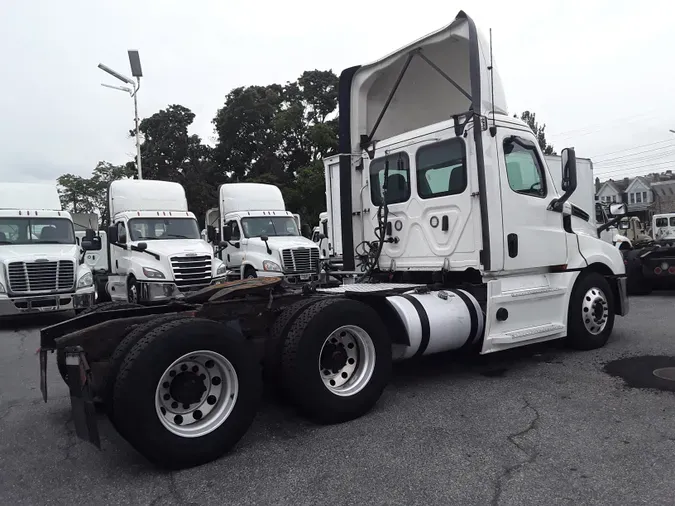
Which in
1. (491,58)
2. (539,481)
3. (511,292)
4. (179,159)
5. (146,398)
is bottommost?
(539,481)

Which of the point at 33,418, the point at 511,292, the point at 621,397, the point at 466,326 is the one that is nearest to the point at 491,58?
the point at 511,292

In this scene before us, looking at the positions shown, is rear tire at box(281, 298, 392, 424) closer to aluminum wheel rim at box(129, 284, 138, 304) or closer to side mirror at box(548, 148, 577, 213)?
side mirror at box(548, 148, 577, 213)

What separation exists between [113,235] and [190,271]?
2.42 metres

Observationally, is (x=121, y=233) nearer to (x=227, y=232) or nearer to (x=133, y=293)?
(x=133, y=293)

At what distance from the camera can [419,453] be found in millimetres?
3904

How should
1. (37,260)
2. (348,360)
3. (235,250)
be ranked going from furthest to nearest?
(235,250) < (37,260) < (348,360)

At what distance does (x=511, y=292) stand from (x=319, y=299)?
2308mm

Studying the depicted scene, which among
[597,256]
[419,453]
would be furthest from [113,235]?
[419,453]

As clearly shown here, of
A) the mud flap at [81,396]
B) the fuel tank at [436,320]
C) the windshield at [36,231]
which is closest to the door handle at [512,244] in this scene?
the fuel tank at [436,320]

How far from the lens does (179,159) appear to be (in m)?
37.3

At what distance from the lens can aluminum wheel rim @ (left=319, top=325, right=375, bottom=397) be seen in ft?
15.3

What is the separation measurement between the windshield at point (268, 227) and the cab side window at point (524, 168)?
9673 millimetres

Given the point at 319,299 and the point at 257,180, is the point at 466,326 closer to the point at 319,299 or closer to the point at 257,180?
the point at 319,299

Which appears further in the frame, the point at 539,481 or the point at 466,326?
the point at 466,326
